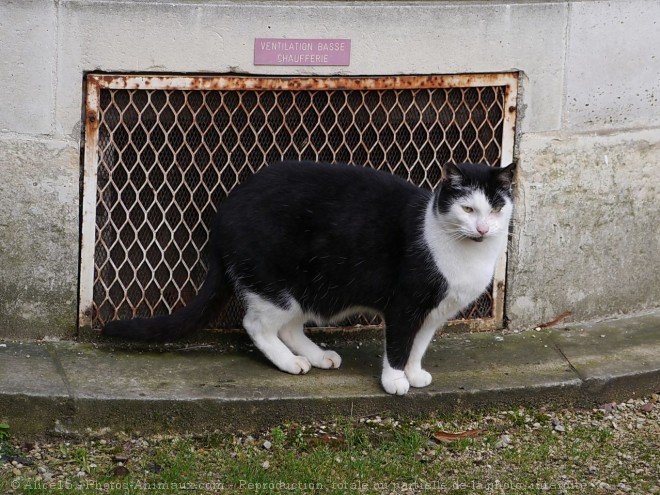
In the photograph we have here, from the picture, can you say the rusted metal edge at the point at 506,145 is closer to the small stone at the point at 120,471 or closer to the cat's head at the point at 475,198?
the cat's head at the point at 475,198

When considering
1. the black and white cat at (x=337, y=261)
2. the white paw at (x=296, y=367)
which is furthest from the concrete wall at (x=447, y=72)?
the white paw at (x=296, y=367)

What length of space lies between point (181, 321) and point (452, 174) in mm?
1284

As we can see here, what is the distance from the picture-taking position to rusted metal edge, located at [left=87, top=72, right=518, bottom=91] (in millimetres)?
4711

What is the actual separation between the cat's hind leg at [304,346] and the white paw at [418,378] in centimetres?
34

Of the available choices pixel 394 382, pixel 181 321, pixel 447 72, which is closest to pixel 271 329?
pixel 181 321

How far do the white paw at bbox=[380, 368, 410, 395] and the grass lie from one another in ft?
0.41

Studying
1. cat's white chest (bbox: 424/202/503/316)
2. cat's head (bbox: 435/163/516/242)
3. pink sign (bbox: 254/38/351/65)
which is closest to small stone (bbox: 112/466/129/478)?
cat's white chest (bbox: 424/202/503/316)

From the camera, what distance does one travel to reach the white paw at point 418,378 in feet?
15.4

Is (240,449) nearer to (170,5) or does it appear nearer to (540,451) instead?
(540,451)

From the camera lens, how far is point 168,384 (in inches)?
180

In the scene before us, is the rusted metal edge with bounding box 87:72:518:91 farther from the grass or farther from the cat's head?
the grass

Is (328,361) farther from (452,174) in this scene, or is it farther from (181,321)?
(452,174)

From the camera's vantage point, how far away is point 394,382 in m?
4.61

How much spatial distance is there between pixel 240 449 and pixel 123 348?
31.7 inches
